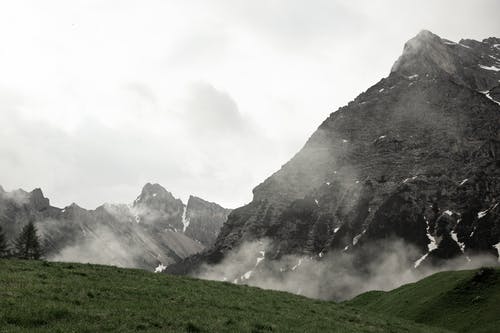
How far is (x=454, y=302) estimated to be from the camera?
5684 centimetres

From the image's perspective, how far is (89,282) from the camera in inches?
1240

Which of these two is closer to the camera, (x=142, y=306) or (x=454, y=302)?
(x=142, y=306)

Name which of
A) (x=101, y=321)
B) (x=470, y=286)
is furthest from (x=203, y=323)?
(x=470, y=286)

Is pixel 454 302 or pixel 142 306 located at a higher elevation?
pixel 142 306

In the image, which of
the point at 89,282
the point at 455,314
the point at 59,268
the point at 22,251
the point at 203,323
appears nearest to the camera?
the point at 203,323

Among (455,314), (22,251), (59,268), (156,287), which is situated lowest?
(455,314)

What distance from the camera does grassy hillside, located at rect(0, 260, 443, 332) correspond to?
22.3 meters

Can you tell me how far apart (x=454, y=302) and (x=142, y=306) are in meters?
42.3

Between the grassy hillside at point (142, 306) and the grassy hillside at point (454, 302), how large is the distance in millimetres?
13886

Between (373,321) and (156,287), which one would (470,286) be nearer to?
(373,321)

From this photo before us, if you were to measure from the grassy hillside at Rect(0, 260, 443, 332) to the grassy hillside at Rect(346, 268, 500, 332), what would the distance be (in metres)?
13.9

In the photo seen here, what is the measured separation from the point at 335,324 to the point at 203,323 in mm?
10892

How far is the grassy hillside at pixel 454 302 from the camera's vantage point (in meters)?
50.8

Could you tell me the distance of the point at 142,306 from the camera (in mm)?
26906
